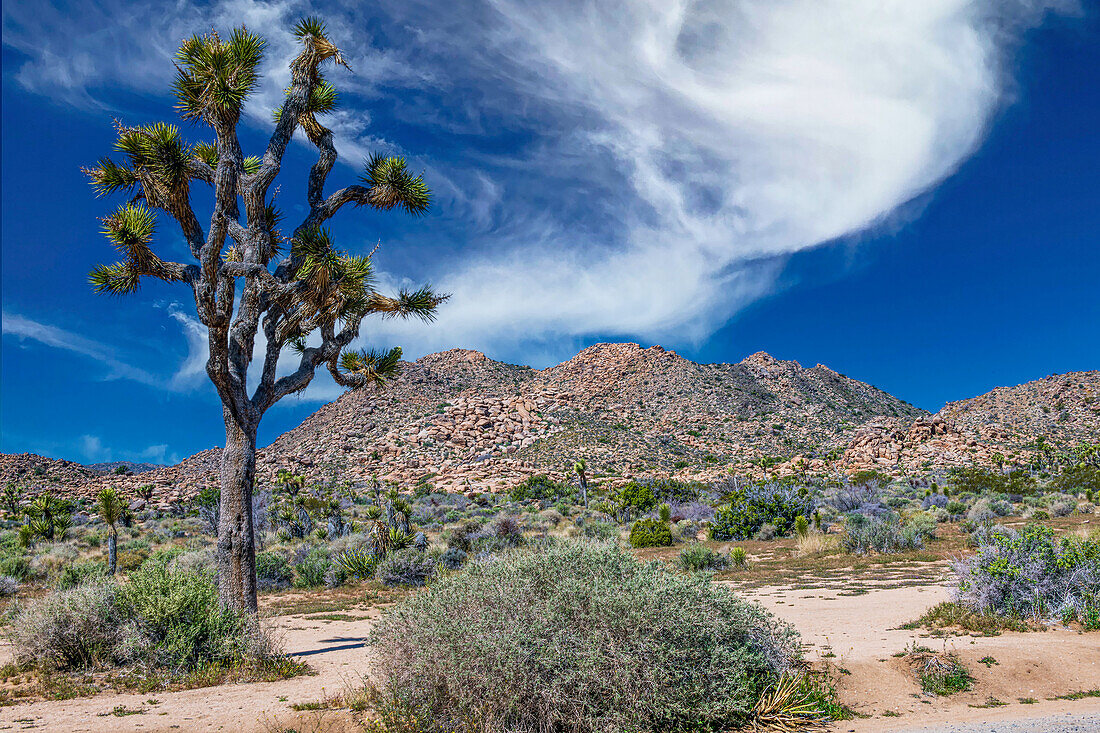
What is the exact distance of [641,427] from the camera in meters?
62.3

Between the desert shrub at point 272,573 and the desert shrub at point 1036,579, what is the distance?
17049mm

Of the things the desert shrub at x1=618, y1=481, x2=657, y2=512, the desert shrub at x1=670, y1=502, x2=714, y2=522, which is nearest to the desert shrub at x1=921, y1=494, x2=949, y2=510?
the desert shrub at x1=670, y1=502, x2=714, y2=522

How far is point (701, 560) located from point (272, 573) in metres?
12.7

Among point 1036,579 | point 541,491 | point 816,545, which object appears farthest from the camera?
point 541,491

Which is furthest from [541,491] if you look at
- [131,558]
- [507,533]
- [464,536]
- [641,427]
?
[131,558]

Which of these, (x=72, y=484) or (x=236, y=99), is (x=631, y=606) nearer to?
(x=236, y=99)

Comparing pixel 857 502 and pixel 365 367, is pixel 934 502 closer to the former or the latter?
pixel 857 502

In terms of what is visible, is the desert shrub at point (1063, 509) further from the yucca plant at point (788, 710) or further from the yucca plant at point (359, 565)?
the yucca plant at point (359, 565)

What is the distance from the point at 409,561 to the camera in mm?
18125

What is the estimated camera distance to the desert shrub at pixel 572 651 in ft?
16.0

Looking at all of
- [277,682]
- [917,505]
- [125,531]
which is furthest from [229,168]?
[917,505]

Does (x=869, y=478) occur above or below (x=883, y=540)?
above

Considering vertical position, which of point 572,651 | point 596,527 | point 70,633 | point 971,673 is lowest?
point 971,673

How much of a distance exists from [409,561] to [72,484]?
46.9 metres
